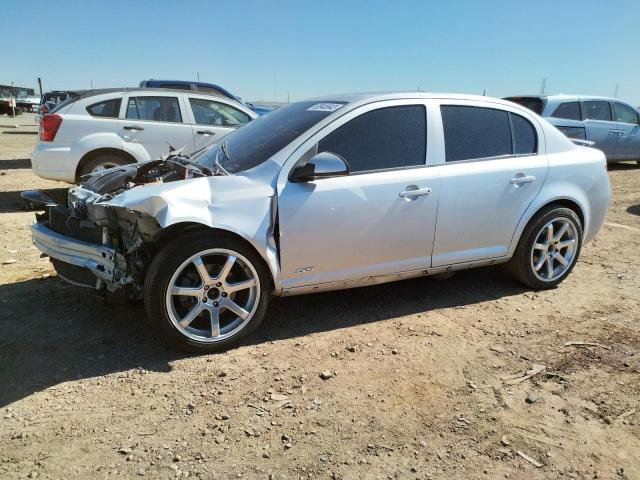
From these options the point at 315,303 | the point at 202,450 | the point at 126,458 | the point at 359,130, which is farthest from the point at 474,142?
the point at 126,458

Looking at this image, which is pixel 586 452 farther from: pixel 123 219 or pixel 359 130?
pixel 123 219

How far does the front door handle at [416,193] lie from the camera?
3658 millimetres

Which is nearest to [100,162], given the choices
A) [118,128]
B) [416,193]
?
[118,128]

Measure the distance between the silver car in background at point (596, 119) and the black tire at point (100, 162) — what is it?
856 centimetres

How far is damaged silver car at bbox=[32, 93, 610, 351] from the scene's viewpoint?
126 inches

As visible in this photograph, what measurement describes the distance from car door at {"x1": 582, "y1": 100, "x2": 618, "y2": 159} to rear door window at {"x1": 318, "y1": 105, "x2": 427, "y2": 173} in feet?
31.9

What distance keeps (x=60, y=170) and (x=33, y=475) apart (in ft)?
19.4

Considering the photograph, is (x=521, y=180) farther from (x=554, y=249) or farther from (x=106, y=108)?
(x=106, y=108)

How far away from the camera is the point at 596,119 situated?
39.4 feet

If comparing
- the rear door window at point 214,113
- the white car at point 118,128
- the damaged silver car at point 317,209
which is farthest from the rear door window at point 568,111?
the damaged silver car at point 317,209

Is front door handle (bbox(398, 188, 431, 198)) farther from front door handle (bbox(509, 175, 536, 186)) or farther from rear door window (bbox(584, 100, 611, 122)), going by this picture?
rear door window (bbox(584, 100, 611, 122))

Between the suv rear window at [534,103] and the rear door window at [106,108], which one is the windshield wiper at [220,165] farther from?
the suv rear window at [534,103]

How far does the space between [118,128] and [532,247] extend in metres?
5.99

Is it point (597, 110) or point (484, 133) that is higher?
point (597, 110)
